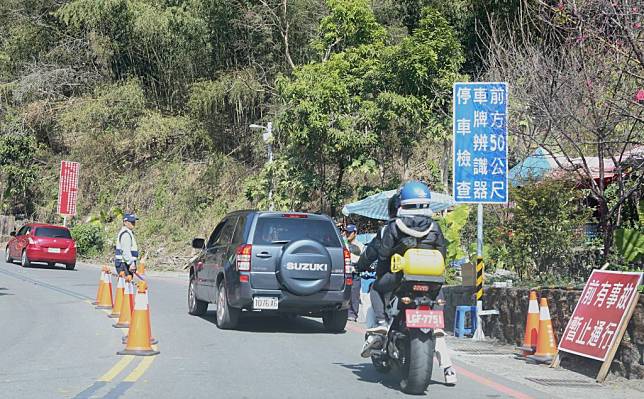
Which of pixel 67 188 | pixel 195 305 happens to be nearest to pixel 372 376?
pixel 195 305

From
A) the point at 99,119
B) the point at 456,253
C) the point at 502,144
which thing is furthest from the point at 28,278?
the point at 99,119

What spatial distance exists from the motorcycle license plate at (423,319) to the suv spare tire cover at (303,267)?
5020mm

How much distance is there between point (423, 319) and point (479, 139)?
730 centimetres

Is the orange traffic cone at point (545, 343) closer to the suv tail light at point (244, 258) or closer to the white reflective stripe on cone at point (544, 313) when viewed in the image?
the white reflective stripe on cone at point (544, 313)

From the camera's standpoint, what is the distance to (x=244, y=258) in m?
14.0

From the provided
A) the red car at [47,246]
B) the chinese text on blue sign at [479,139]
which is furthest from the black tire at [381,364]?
the red car at [47,246]

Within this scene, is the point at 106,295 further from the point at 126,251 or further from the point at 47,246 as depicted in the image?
the point at 47,246

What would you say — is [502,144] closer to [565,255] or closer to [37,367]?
[565,255]

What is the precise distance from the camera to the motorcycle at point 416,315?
8922 millimetres

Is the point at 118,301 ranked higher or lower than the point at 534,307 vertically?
lower

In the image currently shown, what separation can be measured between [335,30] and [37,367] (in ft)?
81.2

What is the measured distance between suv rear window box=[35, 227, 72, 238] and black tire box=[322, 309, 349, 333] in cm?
2004

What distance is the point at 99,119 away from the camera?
46.0 meters

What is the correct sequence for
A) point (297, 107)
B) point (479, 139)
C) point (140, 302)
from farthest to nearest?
point (297, 107) < point (479, 139) < point (140, 302)
